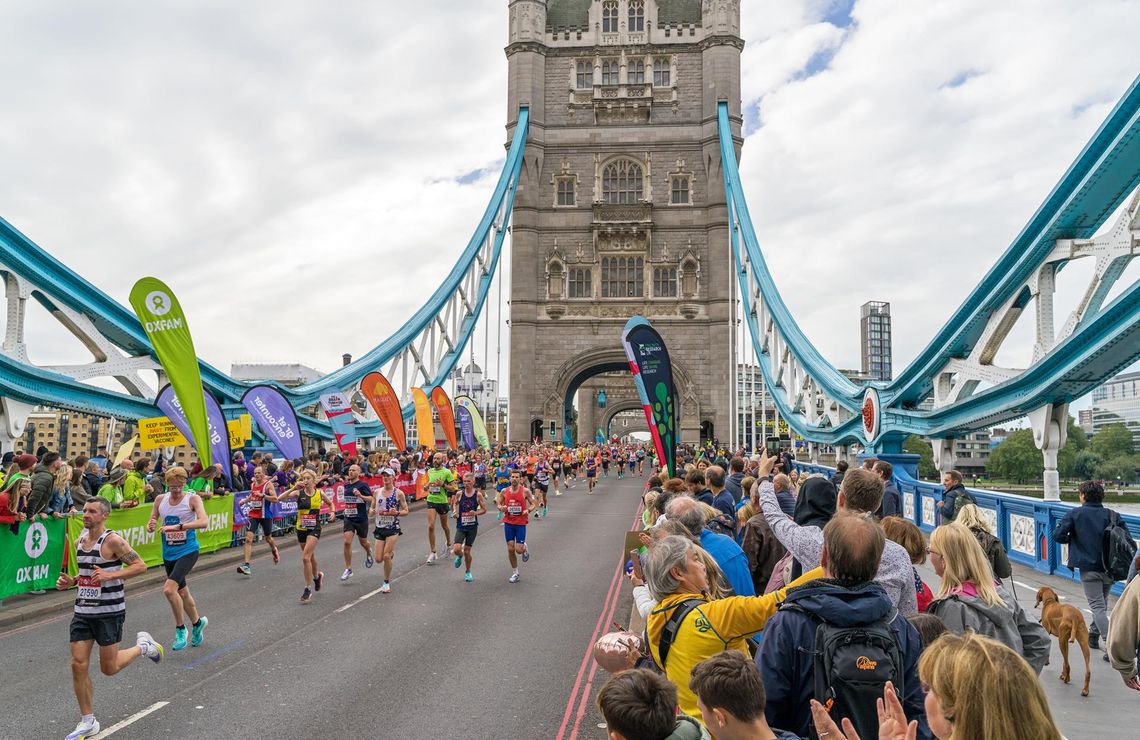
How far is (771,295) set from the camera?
3944 cm

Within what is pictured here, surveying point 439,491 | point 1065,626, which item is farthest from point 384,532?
point 1065,626

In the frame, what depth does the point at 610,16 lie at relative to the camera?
51344 millimetres

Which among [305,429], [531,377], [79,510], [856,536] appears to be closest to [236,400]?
[305,429]

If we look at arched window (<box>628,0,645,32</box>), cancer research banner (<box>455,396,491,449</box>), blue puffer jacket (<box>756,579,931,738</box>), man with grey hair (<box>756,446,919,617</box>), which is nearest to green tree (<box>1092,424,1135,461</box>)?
arched window (<box>628,0,645,32</box>)

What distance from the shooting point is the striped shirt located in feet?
21.7

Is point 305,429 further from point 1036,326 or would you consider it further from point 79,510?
point 1036,326

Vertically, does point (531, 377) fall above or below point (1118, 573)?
above

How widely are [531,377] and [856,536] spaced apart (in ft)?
146

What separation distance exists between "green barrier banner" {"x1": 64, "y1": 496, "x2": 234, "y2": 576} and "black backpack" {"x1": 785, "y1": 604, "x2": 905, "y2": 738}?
8.24m

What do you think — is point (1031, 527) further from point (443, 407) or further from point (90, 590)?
point (443, 407)

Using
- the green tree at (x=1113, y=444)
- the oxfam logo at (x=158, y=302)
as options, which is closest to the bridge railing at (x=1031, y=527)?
the oxfam logo at (x=158, y=302)

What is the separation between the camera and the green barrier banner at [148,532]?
1187 cm

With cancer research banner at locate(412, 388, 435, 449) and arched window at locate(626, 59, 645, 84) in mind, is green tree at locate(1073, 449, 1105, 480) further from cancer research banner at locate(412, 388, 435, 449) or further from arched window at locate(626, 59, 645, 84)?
cancer research banner at locate(412, 388, 435, 449)

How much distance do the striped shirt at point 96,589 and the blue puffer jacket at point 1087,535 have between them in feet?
27.1
